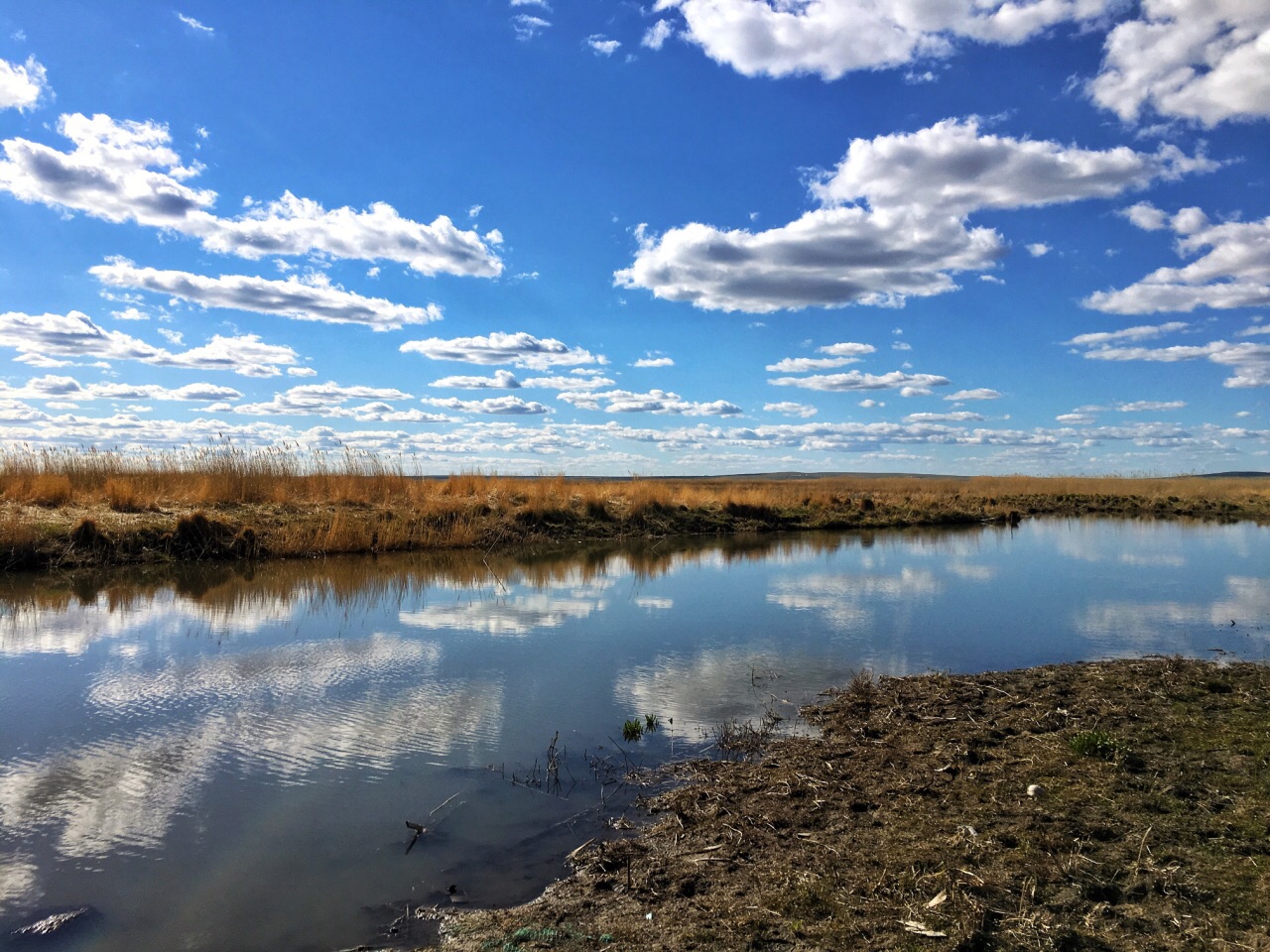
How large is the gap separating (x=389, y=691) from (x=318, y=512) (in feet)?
39.7

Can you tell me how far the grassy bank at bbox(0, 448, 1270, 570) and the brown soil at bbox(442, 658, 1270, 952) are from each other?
13.5 m

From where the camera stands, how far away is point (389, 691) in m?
7.28

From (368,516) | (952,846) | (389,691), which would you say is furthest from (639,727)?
(368,516)

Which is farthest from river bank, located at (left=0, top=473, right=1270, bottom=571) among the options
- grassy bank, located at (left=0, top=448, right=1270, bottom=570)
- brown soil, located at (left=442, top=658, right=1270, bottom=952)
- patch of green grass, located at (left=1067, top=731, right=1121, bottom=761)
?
patch of green grass, located at (left=1067, top=731, right=1121, bottom=761)

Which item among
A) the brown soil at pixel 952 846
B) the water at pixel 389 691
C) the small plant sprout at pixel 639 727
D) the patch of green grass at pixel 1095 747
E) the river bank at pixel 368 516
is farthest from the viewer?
the river bank at pixel 368 516

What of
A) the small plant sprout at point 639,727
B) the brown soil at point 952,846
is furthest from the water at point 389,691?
the brown soil at point 952,846

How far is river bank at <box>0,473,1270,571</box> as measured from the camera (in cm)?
1508

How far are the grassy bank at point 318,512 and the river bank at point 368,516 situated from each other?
33mm

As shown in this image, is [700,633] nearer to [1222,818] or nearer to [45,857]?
[1222,818]

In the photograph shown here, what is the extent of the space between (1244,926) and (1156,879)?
0.41 meters

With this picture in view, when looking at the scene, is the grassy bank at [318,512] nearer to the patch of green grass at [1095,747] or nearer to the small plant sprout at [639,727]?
the small plant sprout at [639,727]

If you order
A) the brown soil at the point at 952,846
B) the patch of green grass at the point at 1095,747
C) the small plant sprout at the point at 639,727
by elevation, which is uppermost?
the patch of green grass at the point at 1095,747

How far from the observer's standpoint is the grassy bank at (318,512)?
50.0 ft

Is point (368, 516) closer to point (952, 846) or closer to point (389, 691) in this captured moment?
point (389, 691)
